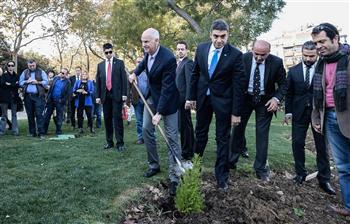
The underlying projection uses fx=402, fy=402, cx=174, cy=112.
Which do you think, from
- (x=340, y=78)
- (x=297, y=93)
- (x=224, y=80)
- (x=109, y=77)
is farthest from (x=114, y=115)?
(x=340, y=78)

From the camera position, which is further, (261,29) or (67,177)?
(261,29)

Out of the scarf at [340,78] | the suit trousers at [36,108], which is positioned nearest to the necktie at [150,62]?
the scarf at [340,78]

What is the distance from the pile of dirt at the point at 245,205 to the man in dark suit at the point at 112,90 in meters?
2.56

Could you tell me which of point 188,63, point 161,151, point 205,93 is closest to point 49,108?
point 161,151

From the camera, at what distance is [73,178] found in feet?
19.0

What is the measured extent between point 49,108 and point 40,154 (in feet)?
13.1

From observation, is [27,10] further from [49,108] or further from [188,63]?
[188,63]

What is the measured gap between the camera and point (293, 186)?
21.5ft

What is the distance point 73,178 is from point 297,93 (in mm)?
3752

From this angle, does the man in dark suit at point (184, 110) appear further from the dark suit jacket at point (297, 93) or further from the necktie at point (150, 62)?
the dark suit jacket at point (297, 93)

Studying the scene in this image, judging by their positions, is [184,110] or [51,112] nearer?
[184,110]

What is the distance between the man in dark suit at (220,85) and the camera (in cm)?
550

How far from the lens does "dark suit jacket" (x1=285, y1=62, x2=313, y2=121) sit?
253 inches

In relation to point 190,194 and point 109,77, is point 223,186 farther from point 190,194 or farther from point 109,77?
point 109,77
